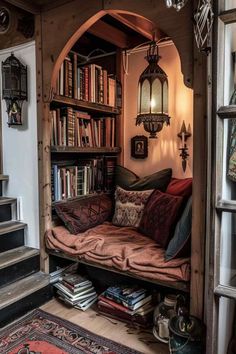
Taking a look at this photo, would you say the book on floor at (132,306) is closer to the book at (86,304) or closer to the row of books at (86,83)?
the book at (86,304)

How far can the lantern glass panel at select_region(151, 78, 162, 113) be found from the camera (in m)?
2.37

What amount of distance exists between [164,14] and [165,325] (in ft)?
6.15

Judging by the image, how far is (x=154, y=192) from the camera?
2471 millimetres

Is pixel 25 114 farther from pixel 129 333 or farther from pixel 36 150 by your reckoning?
pixel 129 333

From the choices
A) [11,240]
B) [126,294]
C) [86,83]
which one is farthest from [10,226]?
[86,83]

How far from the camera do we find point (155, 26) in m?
1.92

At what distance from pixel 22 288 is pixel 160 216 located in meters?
1.14

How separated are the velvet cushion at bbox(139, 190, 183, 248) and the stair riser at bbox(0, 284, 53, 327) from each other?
894 millimetres

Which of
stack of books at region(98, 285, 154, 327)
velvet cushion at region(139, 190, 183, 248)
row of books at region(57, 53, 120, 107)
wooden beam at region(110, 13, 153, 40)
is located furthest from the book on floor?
wooden beam at region(110, 13, 153, 40)

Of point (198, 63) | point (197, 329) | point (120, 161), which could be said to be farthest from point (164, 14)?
point (197, 329)

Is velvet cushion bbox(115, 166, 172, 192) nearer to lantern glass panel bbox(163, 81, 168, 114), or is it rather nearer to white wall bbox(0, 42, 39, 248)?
lantern glass panel bbox(163, 81, 168, 114)

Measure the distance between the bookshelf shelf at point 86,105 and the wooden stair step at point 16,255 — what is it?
48.2 inches

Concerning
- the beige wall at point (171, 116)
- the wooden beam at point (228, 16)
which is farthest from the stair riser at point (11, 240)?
the wooden beam at point (228, 16)

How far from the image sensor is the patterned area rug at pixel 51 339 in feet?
5.84
